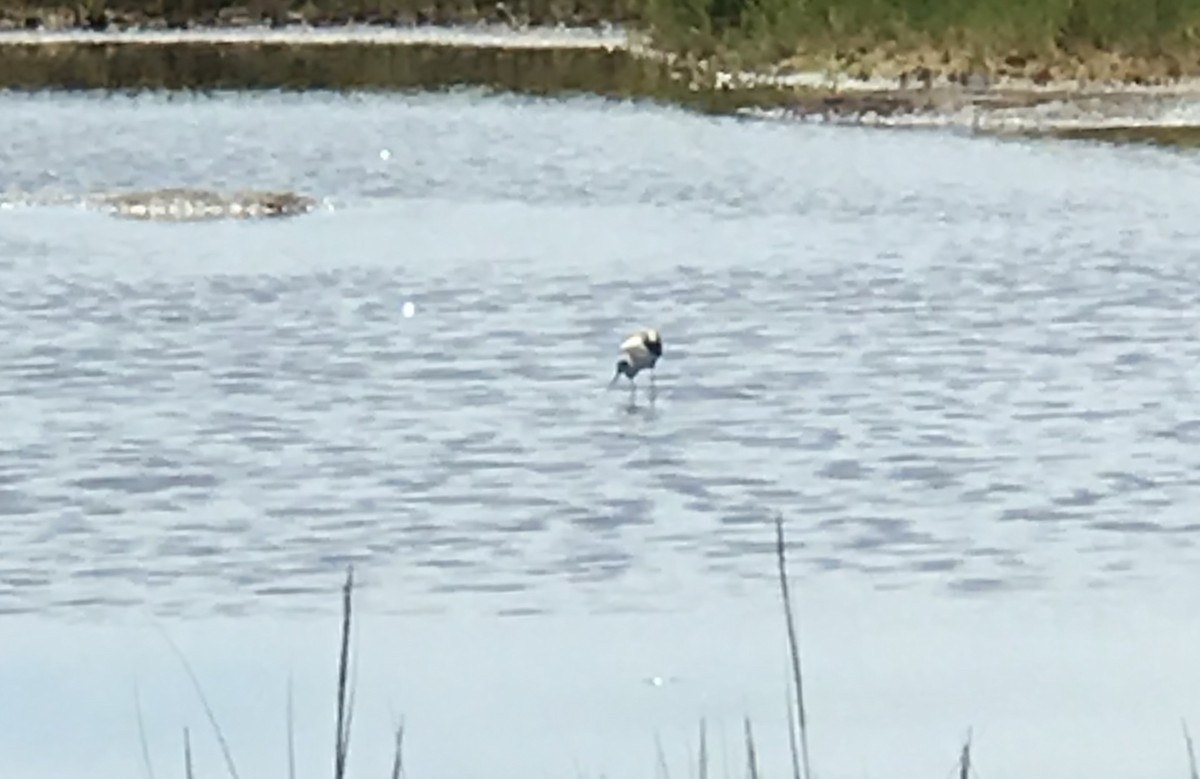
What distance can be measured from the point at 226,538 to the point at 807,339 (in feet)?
15.7

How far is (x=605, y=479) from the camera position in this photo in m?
10.3

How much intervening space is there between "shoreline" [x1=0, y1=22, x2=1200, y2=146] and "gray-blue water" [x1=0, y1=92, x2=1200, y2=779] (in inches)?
214

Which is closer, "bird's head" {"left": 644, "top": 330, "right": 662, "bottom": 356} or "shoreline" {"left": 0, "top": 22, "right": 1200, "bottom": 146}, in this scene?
"bird's head" {"left": 644, "top": 330, "right": 662, "bottom": 356}

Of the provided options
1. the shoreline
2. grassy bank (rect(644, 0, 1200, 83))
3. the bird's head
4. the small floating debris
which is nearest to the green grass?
grassy bank (rect(644, 0, 1200, 83))

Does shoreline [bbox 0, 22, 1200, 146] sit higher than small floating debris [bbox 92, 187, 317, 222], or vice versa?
small floating debris [bbox 92, 187, 317, 222]

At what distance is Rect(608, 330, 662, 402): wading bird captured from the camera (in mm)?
12102

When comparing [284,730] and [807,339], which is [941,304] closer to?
[807,339]

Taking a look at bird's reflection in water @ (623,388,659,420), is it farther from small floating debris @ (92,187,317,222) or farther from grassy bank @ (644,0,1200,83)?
grassy bank @ (644,0,1200,83)

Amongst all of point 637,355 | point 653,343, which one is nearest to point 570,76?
point 653,343

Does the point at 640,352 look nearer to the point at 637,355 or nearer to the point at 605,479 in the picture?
the point at 637,355

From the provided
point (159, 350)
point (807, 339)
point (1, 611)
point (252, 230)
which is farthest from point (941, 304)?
point (1, 611)

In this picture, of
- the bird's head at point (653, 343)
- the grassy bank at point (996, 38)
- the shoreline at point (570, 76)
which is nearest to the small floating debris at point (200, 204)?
the shoreline at point (570, 76)

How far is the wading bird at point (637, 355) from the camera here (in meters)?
12.1

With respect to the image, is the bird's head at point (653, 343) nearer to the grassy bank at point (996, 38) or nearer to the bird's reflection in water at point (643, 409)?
the bird's reflection in water at point (643, 409)
